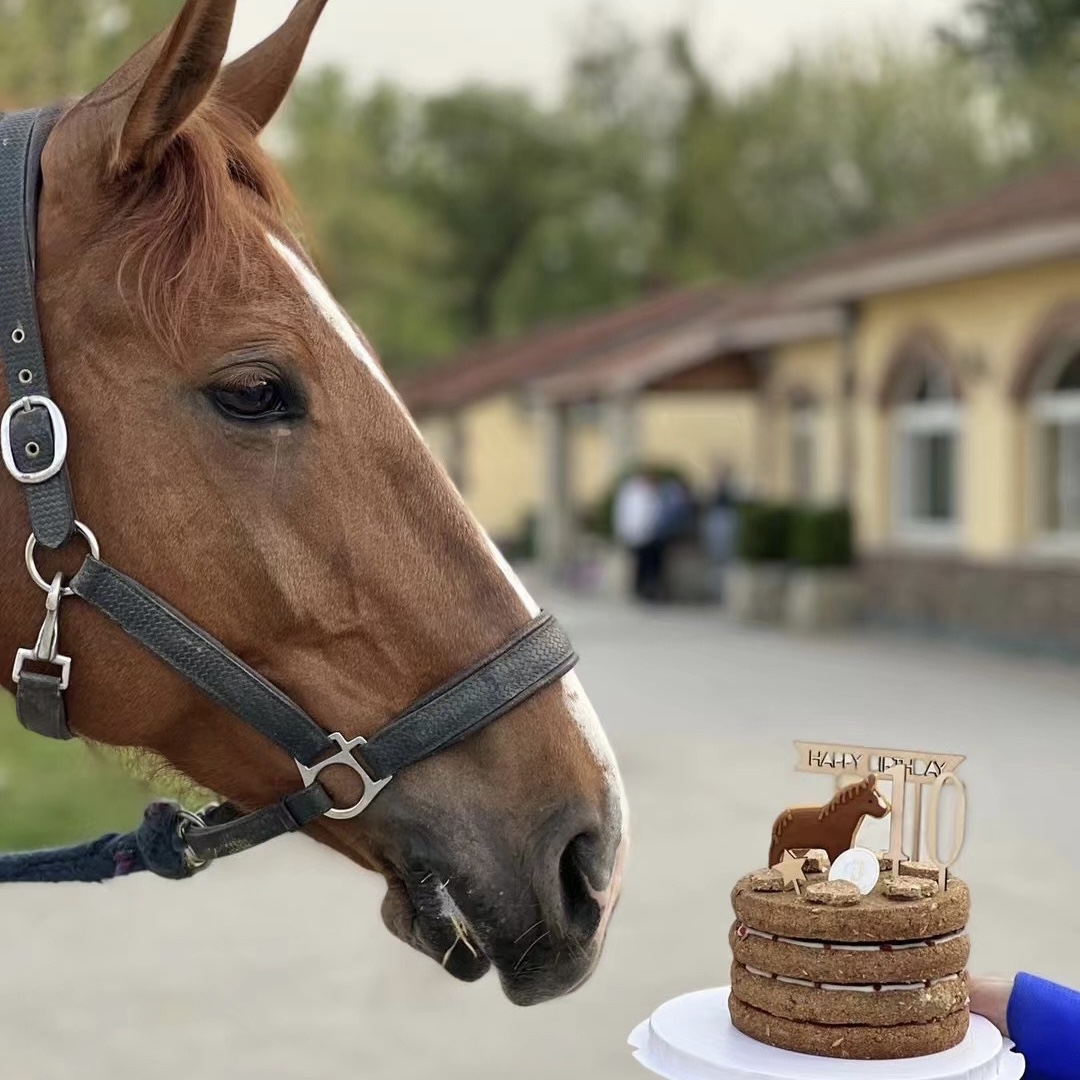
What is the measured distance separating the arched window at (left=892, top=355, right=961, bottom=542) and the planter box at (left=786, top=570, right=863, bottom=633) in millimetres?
888

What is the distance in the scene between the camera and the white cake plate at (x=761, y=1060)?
70.4 inches

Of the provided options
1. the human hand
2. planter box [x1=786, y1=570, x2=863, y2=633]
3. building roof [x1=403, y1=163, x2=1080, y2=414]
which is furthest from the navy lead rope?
planter box [x1=786, y1=570, x2=863, y2=633]

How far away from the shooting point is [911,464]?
1669 cm

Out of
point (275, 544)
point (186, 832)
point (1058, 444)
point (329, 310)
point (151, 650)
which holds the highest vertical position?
point (329, 310)

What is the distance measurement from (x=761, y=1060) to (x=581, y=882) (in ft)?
1.05

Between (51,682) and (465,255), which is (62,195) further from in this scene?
(465,255)

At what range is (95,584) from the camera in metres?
1.81

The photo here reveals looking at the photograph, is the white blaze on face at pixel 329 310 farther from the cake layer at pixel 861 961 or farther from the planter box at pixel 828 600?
the planter box at pixel 828 600

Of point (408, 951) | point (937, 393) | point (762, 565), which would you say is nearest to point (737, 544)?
point (762, 565)

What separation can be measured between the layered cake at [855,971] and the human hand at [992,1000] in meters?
0.22

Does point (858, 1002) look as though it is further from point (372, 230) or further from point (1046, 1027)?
point (372, 230)

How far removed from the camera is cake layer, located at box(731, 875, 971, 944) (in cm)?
193

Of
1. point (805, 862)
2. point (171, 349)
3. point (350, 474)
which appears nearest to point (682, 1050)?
point (805, 862)

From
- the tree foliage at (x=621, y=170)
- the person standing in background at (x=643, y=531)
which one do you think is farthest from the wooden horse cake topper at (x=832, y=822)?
the tree foliage at (x=621, y=170)
